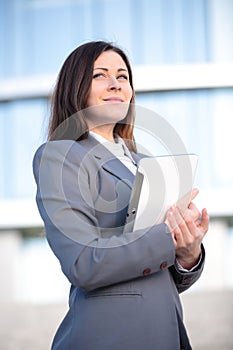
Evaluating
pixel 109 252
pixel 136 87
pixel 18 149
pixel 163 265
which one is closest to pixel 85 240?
pixel 109 252

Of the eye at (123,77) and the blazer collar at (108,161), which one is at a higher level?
the eye at (123,77)

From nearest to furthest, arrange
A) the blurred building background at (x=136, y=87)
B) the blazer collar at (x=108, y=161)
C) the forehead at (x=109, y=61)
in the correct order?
the blazer collar at (x=108, y=161)
the forehead at (x=109, y=61)
the blurred building background at (x=136, y=87)

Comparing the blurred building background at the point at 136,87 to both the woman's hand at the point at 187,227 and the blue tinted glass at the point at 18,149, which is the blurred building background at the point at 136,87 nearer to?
the blue tinted glass at the point at 18,149

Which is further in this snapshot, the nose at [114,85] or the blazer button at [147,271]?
the nose at [114,85]

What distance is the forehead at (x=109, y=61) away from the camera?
172 cm

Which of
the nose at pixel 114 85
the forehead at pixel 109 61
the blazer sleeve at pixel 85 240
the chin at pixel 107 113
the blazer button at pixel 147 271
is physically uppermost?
the forehead at pixel 109 61

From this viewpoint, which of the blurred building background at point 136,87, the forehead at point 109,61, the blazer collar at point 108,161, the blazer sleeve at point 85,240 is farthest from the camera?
the blurred building background at point 136,87

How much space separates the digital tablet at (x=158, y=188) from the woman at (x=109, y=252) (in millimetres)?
36

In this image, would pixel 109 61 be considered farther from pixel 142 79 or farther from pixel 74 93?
pixel 142 79

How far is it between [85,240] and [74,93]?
41 cm

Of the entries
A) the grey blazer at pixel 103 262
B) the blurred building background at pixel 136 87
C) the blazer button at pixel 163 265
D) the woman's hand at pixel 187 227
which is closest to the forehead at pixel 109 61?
the grey blazer at pixel 103 262

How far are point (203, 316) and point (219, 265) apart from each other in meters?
0.53

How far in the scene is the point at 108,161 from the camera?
1.62 metres

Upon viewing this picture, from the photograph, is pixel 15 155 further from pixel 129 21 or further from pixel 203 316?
pixel 203 316
